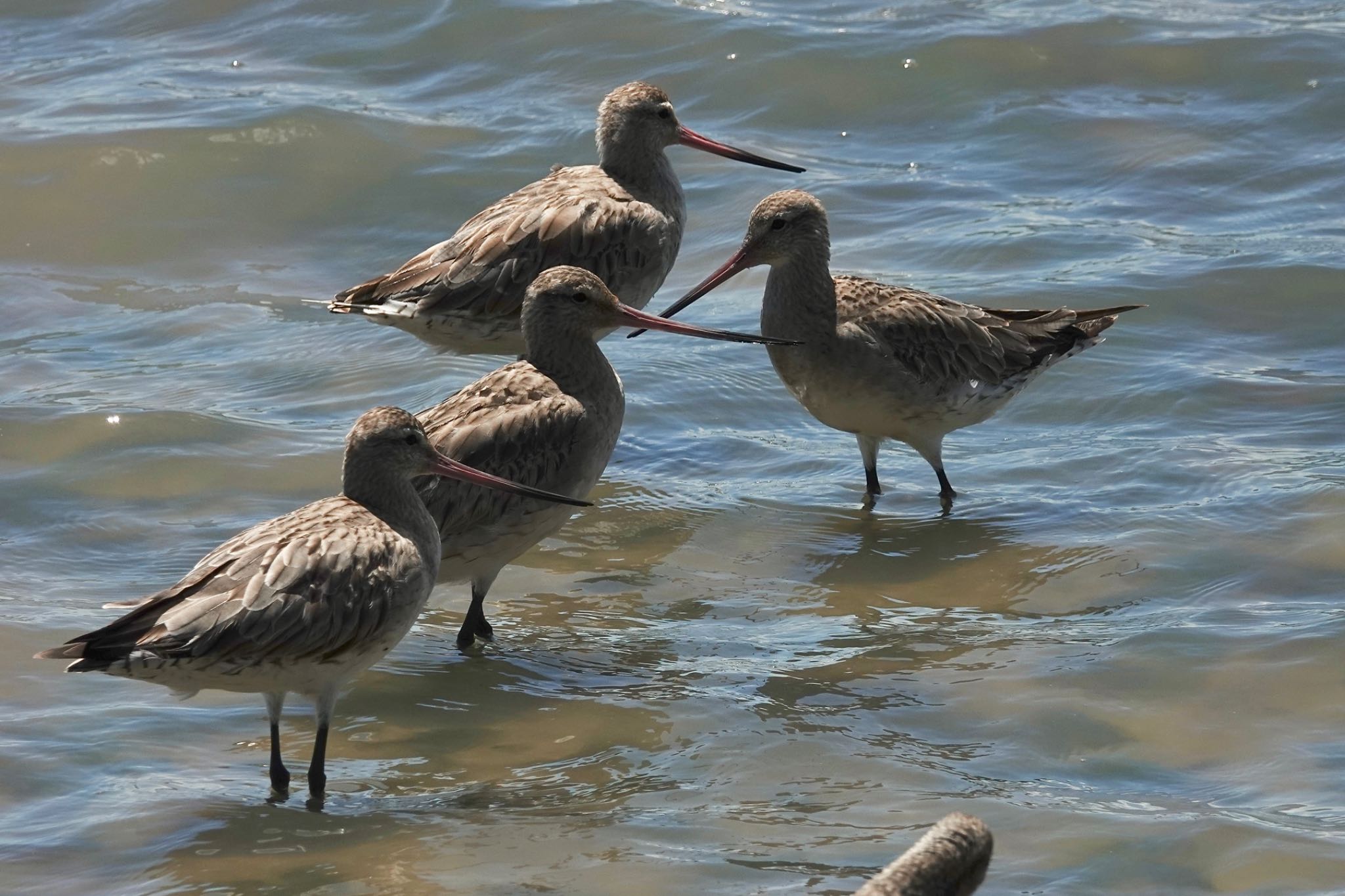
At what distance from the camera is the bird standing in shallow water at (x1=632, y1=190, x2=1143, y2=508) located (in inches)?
342

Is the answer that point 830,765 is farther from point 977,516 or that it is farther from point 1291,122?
point 1291,122

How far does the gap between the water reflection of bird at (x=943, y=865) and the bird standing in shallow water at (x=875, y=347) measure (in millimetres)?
4418

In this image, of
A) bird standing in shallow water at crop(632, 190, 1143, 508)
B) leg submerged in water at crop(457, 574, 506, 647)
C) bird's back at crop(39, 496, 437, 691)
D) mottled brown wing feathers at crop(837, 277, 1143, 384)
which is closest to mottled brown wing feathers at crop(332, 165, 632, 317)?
bird standing in shallow water at crop(632, 190, 1143, 508)

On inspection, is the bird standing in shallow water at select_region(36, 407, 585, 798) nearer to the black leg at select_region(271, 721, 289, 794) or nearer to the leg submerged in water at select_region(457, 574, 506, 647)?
the black leg at select_region(271, 721, 289, 794)

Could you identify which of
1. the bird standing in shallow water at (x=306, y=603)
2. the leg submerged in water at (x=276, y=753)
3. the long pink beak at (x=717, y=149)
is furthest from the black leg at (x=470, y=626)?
the long pink beak at (x=717, y=149)

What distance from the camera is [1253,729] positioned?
6.48 m

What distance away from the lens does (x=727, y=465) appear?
9328mm

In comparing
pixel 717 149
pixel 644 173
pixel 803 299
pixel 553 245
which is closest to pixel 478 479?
pixel 803 299

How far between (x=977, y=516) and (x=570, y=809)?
3.18 metres

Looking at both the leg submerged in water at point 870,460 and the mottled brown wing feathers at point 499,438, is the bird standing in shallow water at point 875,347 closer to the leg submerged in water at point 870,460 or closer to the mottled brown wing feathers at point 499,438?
the leg submerged in water at point 870,460

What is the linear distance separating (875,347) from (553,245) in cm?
173

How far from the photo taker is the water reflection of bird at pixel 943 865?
4.22m

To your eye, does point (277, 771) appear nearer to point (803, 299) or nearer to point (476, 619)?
point (476, 619)

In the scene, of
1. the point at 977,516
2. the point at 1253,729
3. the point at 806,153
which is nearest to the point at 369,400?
the point at 977,516
